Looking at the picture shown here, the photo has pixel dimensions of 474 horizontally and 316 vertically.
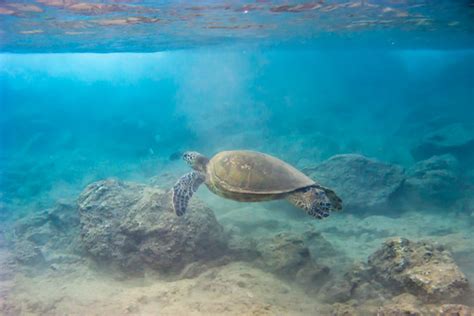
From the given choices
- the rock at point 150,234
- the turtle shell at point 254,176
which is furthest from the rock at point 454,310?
the rock at point 150,234

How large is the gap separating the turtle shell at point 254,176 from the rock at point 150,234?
1427 mm

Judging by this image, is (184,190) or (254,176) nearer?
(254,176)

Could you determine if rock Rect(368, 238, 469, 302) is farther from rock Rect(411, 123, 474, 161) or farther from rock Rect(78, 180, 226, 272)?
rock Rect(411, 123, 474, 161)

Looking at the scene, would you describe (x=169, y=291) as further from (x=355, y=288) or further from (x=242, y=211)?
(x=242, y=211)

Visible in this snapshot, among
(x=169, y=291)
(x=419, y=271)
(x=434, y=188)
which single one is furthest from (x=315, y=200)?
(x=434, y=188)

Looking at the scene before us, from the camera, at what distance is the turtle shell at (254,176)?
23.1 feet

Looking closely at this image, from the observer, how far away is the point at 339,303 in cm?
632

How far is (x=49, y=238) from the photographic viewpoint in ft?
36.6

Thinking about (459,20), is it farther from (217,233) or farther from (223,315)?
(223,315)

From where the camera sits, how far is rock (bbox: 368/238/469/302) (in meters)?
5.30

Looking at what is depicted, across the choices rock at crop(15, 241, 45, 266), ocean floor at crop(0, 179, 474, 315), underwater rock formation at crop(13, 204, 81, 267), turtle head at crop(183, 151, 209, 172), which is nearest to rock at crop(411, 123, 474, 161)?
ocean floor at crop(0, 179, 474, 315)

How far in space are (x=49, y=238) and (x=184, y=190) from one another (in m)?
6.51

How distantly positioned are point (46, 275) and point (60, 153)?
2919cm

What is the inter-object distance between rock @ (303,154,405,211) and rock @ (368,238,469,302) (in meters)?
6.97
